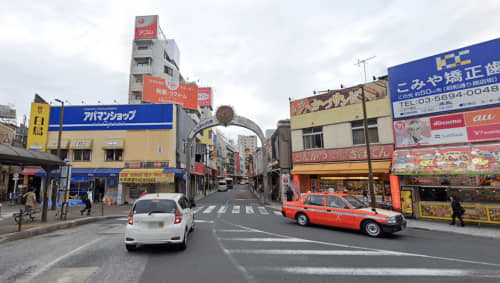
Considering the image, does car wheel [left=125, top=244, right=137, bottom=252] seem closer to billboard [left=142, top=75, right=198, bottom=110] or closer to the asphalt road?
the asphalt road

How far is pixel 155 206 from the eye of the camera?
7207 millimetres

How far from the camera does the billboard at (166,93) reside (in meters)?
31.0

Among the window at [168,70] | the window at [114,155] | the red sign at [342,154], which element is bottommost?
the red sign at [342,154]

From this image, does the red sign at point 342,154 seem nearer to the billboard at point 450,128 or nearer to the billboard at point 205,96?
the billboard at point 450,128

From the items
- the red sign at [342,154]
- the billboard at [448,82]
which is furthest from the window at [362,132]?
the billboard at [448,82]

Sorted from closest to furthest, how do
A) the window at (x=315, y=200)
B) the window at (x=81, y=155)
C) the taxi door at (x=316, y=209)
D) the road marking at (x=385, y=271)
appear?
the road marking at (x=385, y=271), the taxi door at (x=316, y=209), the window at (x=315, y=200), the window at (x=81, y=155)

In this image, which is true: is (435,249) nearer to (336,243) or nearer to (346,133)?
(336,243)

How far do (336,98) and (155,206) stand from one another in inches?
637

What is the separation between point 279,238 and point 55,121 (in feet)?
88.9

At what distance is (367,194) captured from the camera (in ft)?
55.8

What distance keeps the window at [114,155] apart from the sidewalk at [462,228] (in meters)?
24.7

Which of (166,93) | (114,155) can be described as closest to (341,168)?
(114,155)

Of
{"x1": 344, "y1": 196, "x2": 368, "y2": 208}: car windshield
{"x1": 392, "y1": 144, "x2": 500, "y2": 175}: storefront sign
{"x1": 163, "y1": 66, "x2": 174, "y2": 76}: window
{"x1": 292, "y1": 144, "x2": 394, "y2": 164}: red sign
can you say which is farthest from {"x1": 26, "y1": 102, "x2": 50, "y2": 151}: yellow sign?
{"x1": 392, "y1": 144, "x2": 500, "y2": 175}: storefront sign

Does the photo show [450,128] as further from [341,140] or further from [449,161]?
[341,140]
